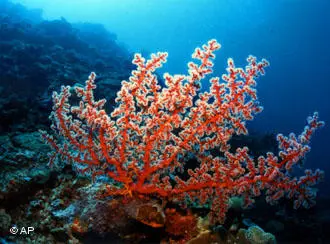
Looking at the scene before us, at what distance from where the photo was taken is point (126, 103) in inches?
121

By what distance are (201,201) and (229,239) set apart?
3.12ft

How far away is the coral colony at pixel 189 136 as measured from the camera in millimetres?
3051

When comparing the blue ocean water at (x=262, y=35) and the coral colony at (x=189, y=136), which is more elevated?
the blue ocean water at (x=262, y=35)

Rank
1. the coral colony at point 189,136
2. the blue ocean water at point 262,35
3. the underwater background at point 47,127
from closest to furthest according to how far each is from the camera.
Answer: the coral colony at point 189,136 < the underwater background at point 47,127 < the blue ocean water at point 262,35

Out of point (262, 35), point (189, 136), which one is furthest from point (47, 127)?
point (262, 35)

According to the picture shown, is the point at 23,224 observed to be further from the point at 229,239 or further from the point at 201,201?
the point at 229,239

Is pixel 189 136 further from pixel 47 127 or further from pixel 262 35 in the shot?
pixel 262 35

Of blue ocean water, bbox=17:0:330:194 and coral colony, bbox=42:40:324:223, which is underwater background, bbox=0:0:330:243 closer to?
coral colony, bbox=42:40:324:223

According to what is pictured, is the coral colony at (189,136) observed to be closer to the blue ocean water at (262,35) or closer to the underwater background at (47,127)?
the underwater background at (47,127)

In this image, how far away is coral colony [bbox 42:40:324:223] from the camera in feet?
10.0

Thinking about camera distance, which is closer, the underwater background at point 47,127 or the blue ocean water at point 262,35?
the underwater background at point 47,127

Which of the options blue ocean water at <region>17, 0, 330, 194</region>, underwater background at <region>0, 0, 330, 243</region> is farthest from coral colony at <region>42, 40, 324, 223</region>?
blue ocean water at <region>17, 0, 330, 194</region>

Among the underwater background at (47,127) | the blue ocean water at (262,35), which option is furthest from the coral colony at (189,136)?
the blue ocean water at (262,35)

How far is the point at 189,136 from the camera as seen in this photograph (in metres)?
3.27
